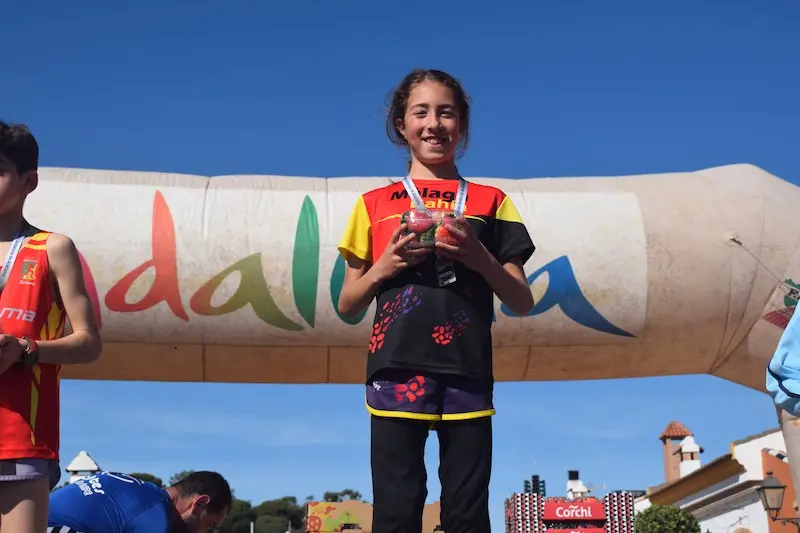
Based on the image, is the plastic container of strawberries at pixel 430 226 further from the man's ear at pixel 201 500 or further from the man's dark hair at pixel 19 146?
the man's ear at pixel 201 500

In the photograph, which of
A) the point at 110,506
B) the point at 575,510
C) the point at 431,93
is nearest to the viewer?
the point at 431,93

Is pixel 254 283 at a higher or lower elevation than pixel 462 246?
higher

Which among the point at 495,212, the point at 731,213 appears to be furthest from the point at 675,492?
the point at 495,212

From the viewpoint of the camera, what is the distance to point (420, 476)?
2262 millimetres

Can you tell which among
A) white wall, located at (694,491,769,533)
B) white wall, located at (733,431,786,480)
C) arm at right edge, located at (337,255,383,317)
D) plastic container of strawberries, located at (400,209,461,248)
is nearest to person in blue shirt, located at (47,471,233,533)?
arm at right edge, located at (337,255,383,317)

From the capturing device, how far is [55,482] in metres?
2.21

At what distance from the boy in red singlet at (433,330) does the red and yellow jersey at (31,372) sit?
0.71 m

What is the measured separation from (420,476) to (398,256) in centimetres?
52

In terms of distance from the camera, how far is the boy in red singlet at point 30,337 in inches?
80.0

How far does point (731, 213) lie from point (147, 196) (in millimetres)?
4385

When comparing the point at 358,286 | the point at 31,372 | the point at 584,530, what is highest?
the point at 358,286

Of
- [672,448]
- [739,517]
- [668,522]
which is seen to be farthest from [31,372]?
[672,448]

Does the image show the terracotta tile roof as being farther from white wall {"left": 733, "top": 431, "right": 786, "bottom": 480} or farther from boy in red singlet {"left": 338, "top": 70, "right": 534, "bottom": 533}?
boy in red singlet {"left": 338, "top": 70, "right": 534, "bottom": 533}

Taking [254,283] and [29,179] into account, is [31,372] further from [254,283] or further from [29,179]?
[254,283]
